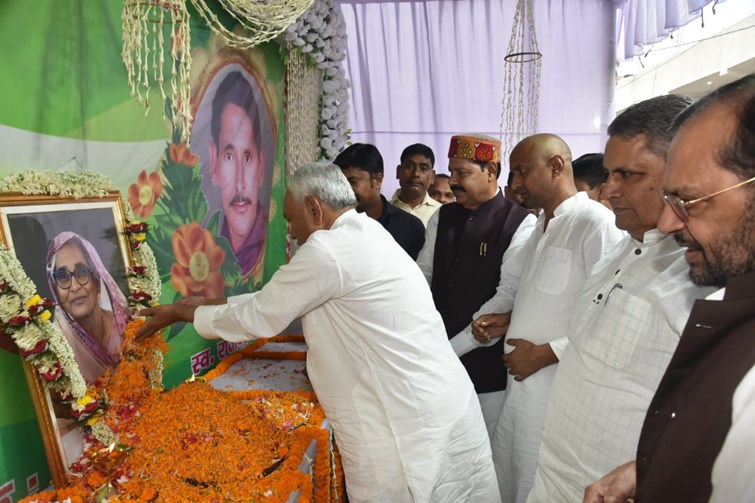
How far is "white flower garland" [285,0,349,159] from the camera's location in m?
3.65

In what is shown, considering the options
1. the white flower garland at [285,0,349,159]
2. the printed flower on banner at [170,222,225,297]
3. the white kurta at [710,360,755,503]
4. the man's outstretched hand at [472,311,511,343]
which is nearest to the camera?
the white kurta at [710,360,755,503]

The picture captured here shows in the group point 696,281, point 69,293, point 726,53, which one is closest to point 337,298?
Answer: point 69,293

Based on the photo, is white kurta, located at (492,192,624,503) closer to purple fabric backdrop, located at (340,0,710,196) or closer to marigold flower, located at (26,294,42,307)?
marigold flower, located at (26,294,42,307)

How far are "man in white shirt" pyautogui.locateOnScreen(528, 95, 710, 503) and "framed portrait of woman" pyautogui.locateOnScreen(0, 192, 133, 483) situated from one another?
1.44 metres

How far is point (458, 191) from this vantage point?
298 cm

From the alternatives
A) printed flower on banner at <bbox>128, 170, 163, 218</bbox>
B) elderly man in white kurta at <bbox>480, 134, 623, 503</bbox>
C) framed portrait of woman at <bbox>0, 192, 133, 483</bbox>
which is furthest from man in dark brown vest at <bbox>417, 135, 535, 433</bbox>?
framed portrait of woman at <bbox>0, 192, 133, 483</bbox>

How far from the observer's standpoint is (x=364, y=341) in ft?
6.36

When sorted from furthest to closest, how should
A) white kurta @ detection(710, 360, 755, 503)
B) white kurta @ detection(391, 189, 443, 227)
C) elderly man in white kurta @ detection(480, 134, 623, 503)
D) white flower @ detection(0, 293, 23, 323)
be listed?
white kurta @ detection(391, 189, 443, 227), elderly man in white kurta @ detection(480, 134, 623, 503), white flower @ detection(0, 293, 23, 323), white kurta @ detection(710, 360, 755, 503)

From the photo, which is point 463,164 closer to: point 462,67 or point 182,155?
point 182,155

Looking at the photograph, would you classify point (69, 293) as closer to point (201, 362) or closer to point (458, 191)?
point (201, 362)

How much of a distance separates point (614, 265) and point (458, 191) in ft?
4.60

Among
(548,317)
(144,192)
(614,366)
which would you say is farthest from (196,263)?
(614,366)

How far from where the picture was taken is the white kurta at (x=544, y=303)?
218 cm

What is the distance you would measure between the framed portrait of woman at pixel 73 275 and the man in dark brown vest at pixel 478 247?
1743 mm
